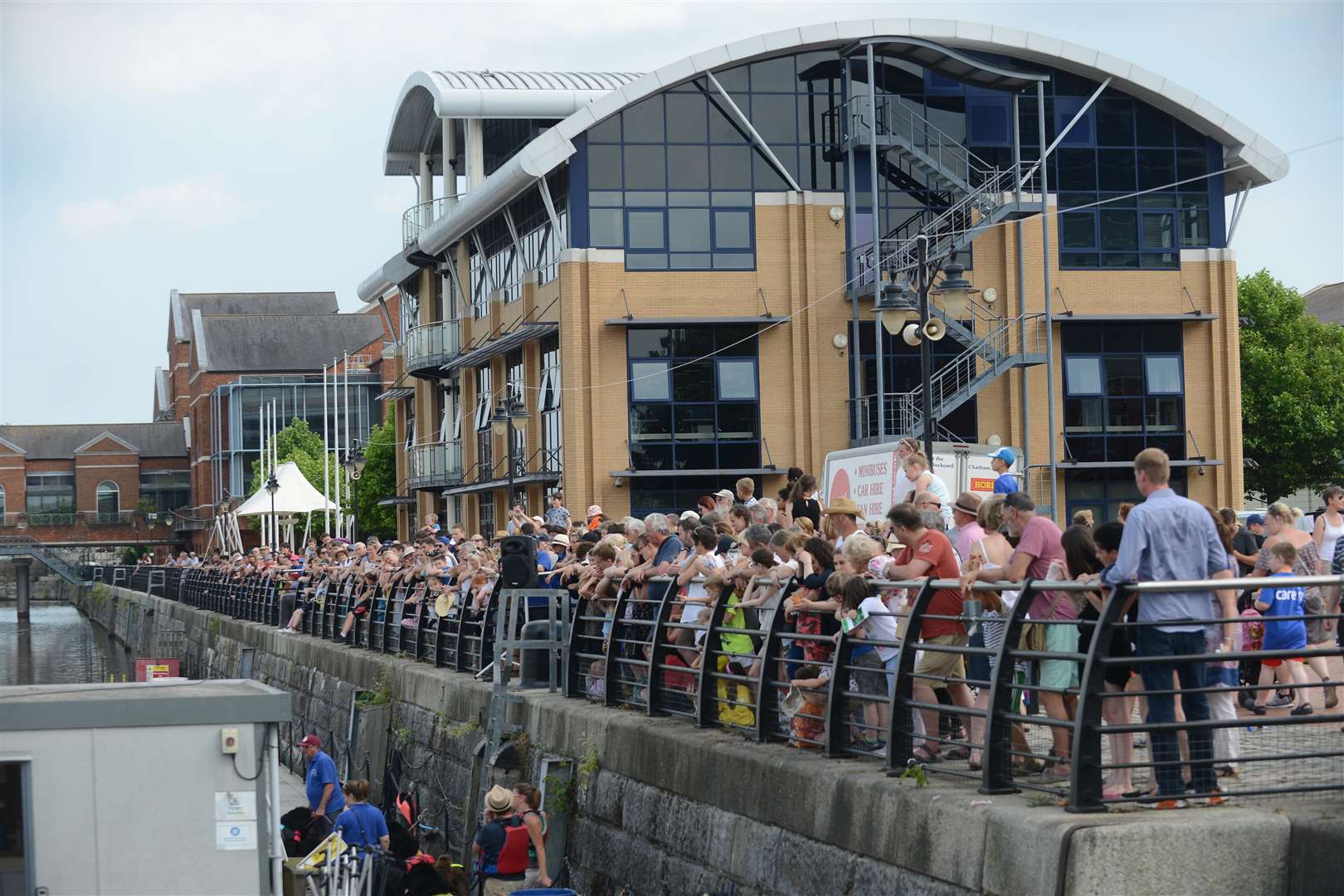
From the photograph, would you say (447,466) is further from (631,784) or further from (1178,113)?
(631,784)

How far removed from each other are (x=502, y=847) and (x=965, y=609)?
196 inches

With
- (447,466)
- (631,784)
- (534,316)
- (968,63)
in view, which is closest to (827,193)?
(968,63)

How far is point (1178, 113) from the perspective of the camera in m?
37.9

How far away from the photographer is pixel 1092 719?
7.53 meters

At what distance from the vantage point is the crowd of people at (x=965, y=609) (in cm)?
784

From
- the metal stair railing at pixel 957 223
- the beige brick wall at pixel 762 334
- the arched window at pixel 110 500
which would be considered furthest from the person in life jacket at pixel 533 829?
the arched window at pixel 110 500

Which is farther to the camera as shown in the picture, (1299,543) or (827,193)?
(827,193)

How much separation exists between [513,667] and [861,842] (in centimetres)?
958

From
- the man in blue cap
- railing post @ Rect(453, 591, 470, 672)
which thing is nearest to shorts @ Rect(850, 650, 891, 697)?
the man in blue cap

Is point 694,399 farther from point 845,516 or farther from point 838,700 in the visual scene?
point 838,700

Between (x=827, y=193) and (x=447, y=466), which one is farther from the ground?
(x=827, y=193)

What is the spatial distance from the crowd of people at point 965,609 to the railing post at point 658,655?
0.10 feet

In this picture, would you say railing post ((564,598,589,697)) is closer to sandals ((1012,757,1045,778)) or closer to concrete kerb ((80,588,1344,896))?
concrete kerb ((80,588,1344,896))

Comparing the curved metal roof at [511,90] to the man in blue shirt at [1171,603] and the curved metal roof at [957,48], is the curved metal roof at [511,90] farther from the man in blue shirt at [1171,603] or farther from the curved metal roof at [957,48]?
the man in blue shirt at [1171,603]
